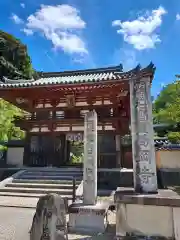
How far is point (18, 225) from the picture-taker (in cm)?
584

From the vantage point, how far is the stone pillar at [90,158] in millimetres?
6211

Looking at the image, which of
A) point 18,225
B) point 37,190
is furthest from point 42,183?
point 18,225

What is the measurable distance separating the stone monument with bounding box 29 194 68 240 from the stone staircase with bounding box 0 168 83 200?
633cm

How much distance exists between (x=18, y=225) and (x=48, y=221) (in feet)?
10.1

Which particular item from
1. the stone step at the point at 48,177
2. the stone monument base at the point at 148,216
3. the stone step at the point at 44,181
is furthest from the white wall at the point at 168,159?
the stone monument base at the point at 148,216

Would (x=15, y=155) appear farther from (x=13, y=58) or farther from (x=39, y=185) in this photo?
(x=13, y=58)

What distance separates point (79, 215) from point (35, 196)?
Answer: 16.5 feet

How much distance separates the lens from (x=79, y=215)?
5.64 metres

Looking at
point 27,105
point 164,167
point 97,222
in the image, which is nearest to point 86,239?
point 97,222

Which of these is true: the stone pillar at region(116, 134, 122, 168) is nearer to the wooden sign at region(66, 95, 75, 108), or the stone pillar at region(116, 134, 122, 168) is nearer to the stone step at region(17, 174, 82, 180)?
the stone step at region(17, 174, 82, 180)

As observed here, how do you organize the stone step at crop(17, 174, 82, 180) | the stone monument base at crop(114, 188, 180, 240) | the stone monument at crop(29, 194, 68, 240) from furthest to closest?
the stone step at crop(17, 174, 82, 180)
the stone monument base at crop(114, 188, 180, 240)
the stone monument at crop(29, 194, 68, 240)

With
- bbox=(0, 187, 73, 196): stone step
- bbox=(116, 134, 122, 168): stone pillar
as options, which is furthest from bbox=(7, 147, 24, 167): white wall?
bbox=(116, 134, 122, 168): stone pillar

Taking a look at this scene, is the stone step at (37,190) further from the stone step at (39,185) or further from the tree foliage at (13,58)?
the tree foliage at (13,58)

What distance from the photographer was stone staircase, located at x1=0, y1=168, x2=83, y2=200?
1040cm
